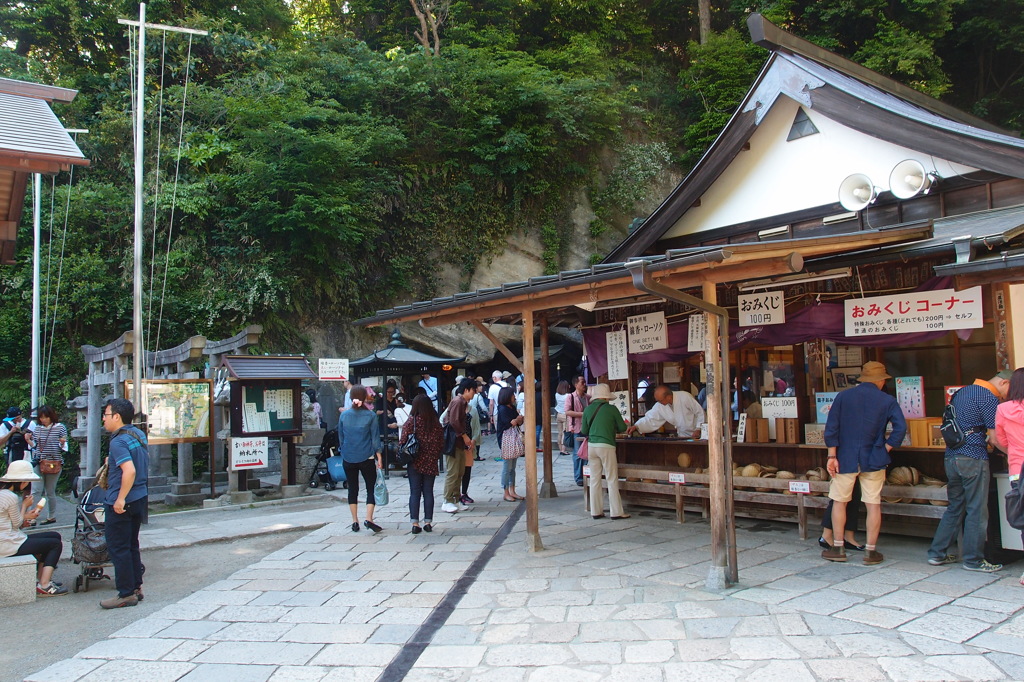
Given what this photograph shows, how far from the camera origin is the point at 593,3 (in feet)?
84.4

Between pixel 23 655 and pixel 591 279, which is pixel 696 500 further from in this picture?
pixel 23 655

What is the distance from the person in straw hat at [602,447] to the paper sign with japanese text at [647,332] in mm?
1058

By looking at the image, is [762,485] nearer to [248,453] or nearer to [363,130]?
[248,453]

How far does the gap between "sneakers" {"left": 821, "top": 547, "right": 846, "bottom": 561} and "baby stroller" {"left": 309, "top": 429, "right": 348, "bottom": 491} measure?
876cm

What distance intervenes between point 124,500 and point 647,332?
661cm

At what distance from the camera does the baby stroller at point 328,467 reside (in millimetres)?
13195

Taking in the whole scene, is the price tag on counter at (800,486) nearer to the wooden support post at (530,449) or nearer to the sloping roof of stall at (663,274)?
the sloping roof of stall at (663,274)

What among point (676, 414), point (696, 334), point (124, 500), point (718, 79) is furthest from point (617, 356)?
point (718, 79)

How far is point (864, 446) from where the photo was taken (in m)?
6.62

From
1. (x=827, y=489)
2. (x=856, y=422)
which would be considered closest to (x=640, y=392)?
(x=827, y=489)

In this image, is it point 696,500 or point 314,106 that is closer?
point 696,500

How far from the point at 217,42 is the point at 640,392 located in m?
16.2

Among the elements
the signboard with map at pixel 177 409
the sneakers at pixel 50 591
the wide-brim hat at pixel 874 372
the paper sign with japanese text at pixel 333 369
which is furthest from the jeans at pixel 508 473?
the sneakers at pixel 50 591

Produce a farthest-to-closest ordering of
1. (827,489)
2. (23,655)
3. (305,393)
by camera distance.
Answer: (305,393) < (827,489) < (23,655)
